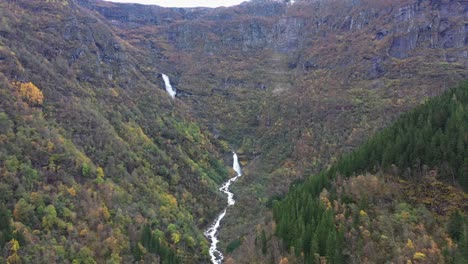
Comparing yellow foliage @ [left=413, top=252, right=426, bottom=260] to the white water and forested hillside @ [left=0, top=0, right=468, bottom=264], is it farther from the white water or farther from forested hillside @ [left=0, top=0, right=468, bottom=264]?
the white water

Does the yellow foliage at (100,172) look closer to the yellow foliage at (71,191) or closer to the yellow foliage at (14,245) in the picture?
the yellow foliage at (71,191)

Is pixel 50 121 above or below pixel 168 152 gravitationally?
above

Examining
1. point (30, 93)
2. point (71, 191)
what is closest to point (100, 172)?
point (71, 191)

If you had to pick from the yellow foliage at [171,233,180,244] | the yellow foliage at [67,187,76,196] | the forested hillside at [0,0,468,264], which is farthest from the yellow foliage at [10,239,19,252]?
the yellow foliage at [171,233,180,244]

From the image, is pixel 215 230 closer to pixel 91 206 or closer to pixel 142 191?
pixel 142 191

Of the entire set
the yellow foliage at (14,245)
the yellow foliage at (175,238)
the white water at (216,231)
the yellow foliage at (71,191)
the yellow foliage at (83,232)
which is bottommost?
the white water at (216,231)

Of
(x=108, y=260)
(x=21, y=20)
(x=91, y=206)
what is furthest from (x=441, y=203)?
(x=21, y=20)

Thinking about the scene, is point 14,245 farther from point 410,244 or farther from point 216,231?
point 410,244

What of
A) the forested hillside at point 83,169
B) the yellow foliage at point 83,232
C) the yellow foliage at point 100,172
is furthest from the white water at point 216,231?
the yellow foliage at point 100,172
